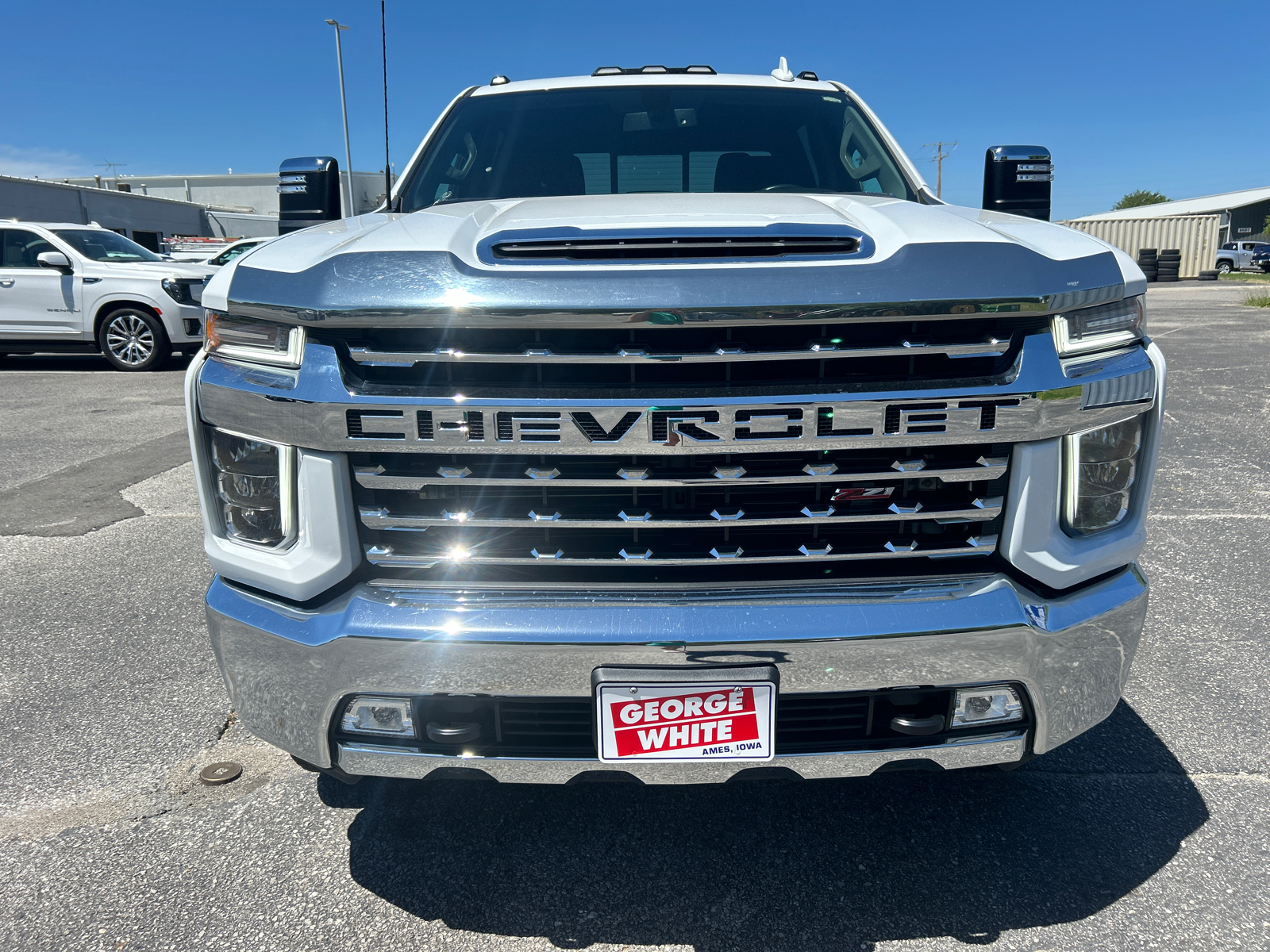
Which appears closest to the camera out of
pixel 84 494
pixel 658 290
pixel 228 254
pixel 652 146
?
pixel 658 290

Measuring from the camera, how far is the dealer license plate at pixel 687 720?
5.50 feet

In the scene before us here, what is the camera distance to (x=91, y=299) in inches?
417

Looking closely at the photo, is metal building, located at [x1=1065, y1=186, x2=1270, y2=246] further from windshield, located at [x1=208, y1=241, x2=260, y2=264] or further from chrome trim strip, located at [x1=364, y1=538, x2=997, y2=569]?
chrome trim strip, located at [x1=364, y1=538, x2=997, y2=569]

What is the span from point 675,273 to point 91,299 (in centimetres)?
1122

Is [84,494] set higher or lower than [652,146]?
lower

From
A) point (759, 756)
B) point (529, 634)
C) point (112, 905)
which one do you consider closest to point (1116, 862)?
point (759, 756)

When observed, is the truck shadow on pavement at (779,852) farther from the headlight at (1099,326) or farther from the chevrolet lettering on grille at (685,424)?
the headlight at (1099,326)

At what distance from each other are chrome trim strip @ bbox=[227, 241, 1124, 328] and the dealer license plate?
0.69m

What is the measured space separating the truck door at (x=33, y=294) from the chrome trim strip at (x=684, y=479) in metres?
11.0

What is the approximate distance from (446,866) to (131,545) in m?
3.15

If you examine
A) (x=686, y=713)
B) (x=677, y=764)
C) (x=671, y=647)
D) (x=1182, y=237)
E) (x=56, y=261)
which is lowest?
(x=677, y=764)

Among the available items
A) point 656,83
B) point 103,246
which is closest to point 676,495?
point 656,83

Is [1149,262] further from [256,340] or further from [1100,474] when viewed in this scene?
[256,340]

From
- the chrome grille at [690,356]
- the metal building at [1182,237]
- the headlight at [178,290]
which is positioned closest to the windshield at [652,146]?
the chrome grille at [690,356]
